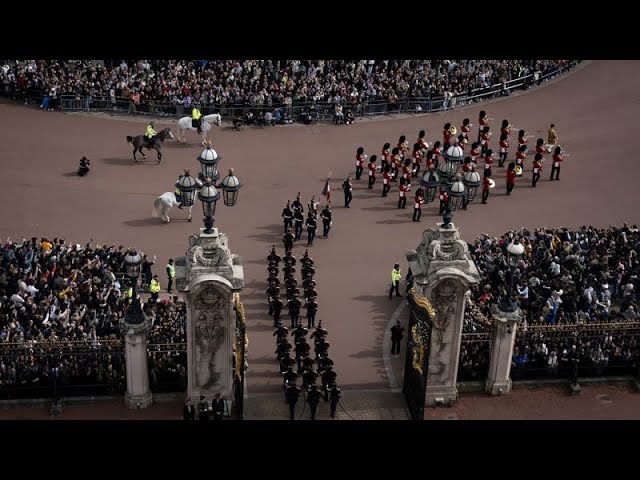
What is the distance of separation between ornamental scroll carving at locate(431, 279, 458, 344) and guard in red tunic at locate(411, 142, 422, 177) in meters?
15.5

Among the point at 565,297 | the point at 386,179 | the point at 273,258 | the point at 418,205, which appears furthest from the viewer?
the point at 386,179

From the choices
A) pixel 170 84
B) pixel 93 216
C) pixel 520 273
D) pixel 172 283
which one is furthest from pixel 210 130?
pixel 520 273

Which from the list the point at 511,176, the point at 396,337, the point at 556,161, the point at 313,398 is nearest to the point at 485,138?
the point at 511,176

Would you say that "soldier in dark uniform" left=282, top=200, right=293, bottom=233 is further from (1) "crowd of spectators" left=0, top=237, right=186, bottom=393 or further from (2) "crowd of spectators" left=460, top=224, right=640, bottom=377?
(2) "crowd of spectators" left=460, top=224, right=640, bottom=377

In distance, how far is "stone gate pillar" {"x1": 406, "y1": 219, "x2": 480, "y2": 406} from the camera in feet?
96.9

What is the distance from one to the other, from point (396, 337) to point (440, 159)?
15.5 metres

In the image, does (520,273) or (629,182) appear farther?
(629,182)

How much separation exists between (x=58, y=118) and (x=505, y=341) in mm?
26026

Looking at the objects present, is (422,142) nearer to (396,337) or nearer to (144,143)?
(144,143)

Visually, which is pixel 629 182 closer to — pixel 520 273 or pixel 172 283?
pixel 520 273

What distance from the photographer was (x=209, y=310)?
29156mm

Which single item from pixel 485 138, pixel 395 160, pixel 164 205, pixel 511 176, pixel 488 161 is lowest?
pixel 164 205

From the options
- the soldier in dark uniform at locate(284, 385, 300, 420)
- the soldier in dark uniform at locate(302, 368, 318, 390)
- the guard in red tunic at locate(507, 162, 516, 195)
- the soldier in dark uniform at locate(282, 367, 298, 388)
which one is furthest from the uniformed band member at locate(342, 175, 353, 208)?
the soldier in dark uniform at locate(284, 385, 300, 420)

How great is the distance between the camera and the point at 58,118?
5022cm
